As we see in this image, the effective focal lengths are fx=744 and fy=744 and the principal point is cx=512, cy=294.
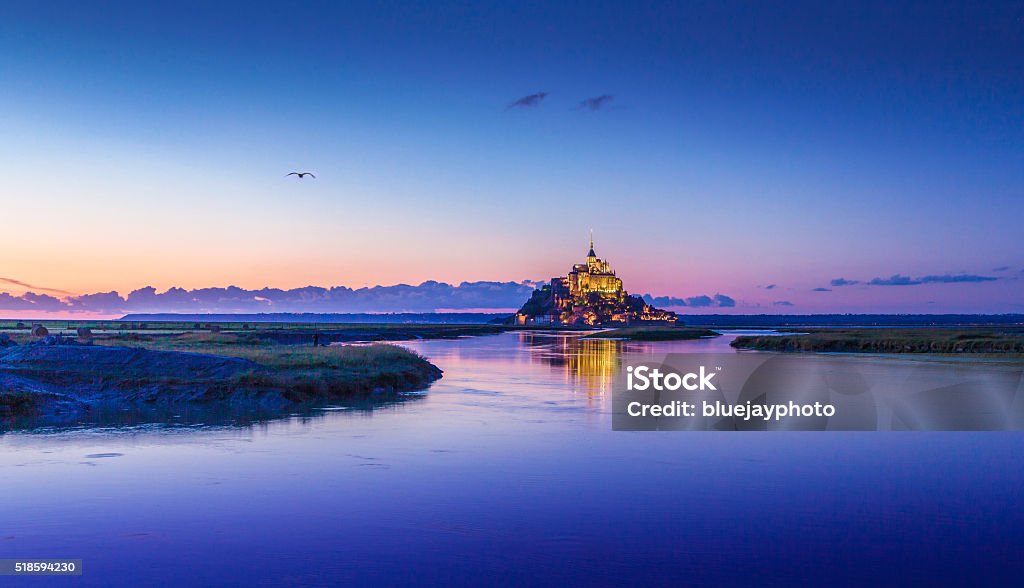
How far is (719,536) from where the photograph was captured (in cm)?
1169

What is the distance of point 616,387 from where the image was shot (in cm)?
3628

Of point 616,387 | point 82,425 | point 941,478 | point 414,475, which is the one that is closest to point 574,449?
point 414,475

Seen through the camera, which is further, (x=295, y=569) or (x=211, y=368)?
(x=211, y=368)

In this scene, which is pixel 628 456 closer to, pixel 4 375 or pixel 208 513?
pixel 208 513

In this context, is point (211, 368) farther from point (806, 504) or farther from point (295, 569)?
point (806, 504)

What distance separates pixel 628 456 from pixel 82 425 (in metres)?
15.3

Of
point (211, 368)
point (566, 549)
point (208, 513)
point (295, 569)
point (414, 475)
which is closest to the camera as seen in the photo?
point (295, 569)

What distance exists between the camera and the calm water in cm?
1017

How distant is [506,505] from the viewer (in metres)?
13.5

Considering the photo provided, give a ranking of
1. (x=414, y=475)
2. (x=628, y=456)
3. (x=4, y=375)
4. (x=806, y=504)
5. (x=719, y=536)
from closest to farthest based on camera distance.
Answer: (x=719, y=536) < (x=806, y=504) < (x=414, y=475) < (x=628, y=456) < (x=4, y=375)

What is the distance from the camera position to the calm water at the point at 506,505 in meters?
10.2

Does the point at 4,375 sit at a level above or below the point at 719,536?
above

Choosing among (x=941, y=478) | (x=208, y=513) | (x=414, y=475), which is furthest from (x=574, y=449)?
(x=208, y=513)

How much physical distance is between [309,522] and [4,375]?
17.8 metres
